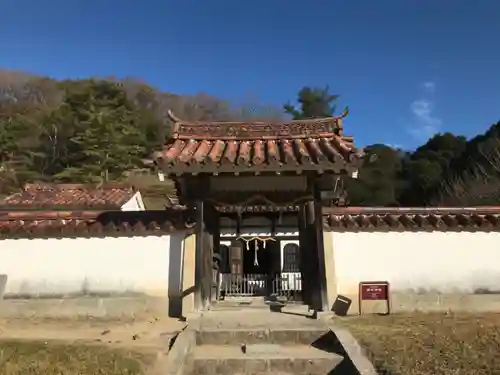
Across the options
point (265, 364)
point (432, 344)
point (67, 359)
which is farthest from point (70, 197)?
point (432, 344)

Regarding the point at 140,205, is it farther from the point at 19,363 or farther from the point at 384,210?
the point at 19,363

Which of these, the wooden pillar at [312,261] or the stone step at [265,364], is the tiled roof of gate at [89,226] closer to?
the wooden pillar at [312,261]

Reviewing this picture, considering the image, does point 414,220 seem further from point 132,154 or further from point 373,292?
Result: point 132,154

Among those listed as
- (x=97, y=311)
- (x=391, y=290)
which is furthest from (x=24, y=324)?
(x=391, y=290)

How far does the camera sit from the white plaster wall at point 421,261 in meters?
9.43

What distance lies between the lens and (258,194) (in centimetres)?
942

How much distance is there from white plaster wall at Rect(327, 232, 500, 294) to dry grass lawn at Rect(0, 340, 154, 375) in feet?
16.7

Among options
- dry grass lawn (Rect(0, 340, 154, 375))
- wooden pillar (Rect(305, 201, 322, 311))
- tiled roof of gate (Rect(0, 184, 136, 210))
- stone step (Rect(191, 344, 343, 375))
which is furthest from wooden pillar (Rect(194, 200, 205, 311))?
tiled roof of gate (Rect(0, 184, 136, 210))

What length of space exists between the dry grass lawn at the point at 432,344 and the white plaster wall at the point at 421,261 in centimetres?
144

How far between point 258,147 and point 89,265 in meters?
4.24

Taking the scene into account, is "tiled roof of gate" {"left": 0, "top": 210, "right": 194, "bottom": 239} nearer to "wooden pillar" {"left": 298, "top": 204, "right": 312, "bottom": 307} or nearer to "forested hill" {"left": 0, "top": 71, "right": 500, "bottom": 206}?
"wooden pillar" {"left": 298, "top": 204, "right": 312, "bottom": 307}

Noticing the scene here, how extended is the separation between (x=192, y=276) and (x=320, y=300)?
2.58 meters

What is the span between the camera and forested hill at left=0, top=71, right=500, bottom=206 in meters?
30.2

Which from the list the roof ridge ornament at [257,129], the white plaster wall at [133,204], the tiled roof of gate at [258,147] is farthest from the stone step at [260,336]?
the white plaster wall at [133,204]
